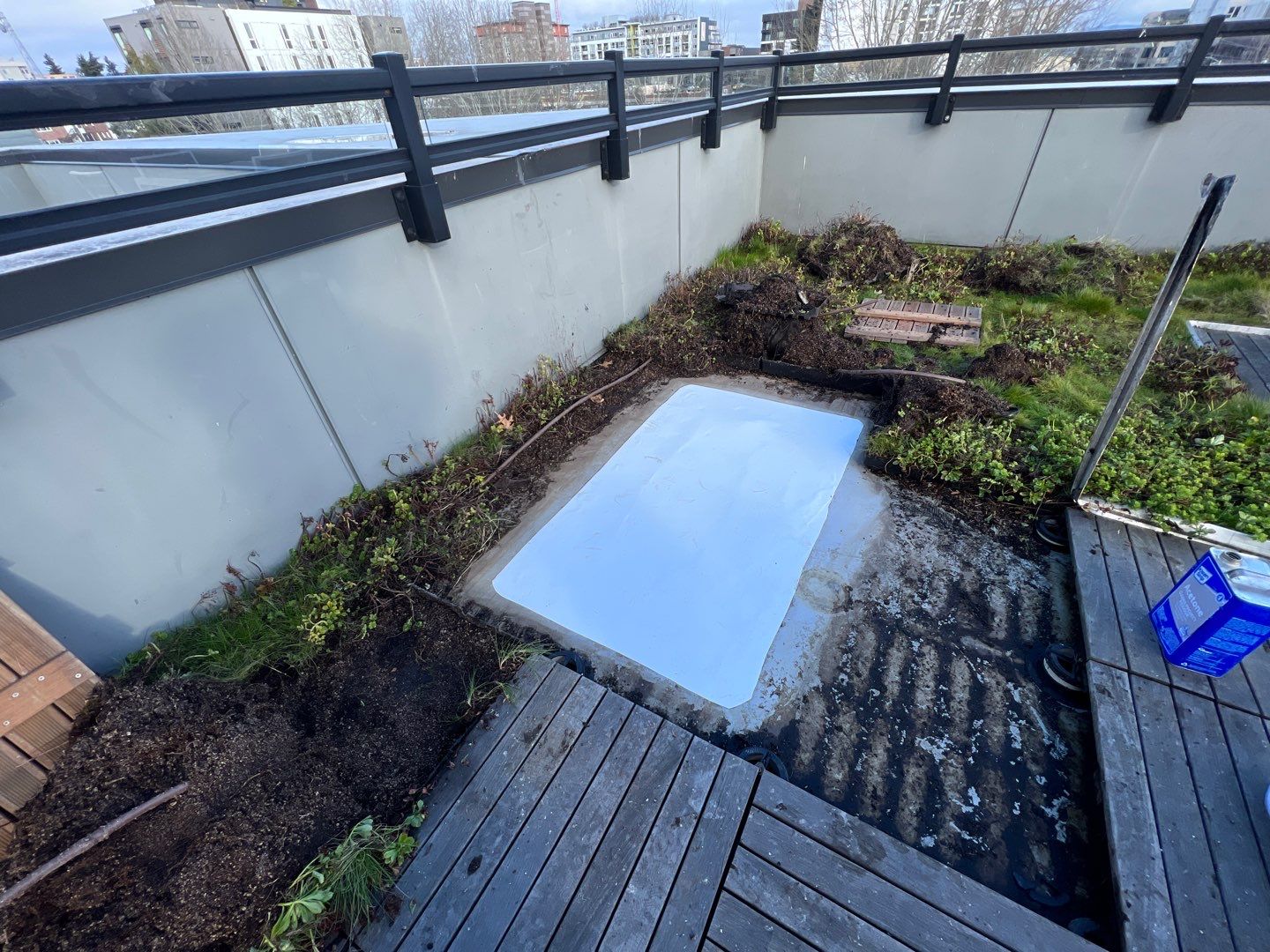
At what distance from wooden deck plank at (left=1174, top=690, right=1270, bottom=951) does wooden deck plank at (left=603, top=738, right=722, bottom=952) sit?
148 cm

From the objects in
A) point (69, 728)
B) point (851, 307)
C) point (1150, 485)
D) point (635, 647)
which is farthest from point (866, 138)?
point (69, 728)

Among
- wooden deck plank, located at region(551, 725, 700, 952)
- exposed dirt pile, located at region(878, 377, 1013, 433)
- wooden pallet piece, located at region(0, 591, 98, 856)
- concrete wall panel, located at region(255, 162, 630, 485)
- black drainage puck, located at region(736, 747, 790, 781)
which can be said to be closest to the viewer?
wooden deck plank, located at region(551, 725, 700, 952)

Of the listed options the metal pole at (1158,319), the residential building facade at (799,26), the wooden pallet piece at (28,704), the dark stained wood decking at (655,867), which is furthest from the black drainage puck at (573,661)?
the residential building facade at (799,26)

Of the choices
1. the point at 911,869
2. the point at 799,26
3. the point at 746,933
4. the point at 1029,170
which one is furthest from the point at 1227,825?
the point at 799,26

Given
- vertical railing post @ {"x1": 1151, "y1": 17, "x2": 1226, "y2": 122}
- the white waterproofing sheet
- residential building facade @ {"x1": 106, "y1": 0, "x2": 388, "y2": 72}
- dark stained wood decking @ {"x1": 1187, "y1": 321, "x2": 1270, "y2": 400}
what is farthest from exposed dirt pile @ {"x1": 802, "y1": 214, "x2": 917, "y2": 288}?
residential building facade @ {"x1": 106, "y1": 0, "x2": 388, "y2": 72}

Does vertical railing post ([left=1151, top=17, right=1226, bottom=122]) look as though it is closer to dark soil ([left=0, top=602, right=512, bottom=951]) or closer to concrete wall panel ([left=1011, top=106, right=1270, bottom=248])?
concrete wall panel ([left=1011, top=106, right=1270, bottom=248])

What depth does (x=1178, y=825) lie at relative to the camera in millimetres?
1622

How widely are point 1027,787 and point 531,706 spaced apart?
188cm

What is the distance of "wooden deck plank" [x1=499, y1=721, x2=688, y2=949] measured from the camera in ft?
5.11

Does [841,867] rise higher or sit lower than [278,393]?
lower

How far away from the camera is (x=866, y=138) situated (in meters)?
5.93

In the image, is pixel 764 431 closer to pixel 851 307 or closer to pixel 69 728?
pixel 851 307

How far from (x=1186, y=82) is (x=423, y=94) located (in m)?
6.55

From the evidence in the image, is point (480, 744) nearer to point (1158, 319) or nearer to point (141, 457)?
point (141, 457)
